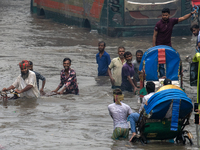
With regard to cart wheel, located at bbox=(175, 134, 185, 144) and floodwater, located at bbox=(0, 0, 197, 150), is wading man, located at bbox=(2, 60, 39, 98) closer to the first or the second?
floodwater, located at bbox=(0, 0, 197, 150)

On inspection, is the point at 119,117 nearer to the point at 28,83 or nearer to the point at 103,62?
the point at 28,83

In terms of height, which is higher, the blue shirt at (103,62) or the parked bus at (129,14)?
the parked bus at (129,14)

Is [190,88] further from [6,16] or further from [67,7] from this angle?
[6,16]

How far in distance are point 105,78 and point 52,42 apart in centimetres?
631

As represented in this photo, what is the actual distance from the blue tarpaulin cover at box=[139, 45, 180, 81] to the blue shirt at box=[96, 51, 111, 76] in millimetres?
2753

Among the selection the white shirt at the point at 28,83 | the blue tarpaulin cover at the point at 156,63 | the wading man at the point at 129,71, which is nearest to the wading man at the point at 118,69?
the wading man at the point at 129,71

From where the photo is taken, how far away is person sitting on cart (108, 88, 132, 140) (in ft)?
22.3

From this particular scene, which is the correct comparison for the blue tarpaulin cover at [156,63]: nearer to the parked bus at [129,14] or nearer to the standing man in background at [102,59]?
the standing man in background at [102,59]

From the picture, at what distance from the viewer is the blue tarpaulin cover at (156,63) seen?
8688mm

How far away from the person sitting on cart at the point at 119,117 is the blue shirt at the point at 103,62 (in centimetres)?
455

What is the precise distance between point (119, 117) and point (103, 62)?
4.74 m

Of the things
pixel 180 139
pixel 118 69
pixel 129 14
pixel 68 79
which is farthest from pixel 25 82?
pixel 129 14

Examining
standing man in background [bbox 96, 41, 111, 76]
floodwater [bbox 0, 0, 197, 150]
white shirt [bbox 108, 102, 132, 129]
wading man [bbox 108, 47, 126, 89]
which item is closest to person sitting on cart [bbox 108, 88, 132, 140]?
white shirt [bbox 108, 102, 132, 129]

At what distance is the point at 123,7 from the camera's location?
1702 cm
